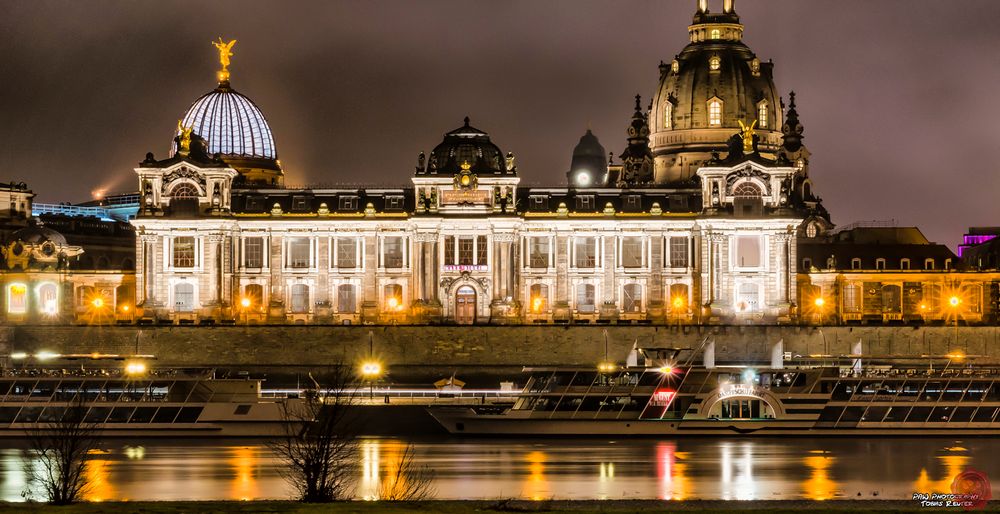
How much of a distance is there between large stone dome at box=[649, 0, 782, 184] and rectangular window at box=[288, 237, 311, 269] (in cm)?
3571

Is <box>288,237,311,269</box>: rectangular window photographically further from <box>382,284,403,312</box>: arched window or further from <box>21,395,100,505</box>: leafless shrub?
<box>21,395,100,505</box>: leafless shrub

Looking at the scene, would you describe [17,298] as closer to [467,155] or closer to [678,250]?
[467,155]

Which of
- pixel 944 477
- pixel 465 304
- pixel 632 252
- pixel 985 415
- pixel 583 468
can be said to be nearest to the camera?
pixel 944 477

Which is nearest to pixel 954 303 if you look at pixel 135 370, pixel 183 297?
pixel 183 297

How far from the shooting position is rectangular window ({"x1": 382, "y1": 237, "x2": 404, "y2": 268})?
135 m

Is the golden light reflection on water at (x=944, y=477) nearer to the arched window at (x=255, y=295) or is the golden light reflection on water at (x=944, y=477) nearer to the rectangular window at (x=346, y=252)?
the rectangular window at (x=346, y=252)

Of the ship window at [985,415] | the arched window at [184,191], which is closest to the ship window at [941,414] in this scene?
the ship window at [985,415]

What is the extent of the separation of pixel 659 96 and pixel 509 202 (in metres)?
32.3

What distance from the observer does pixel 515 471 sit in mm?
72188

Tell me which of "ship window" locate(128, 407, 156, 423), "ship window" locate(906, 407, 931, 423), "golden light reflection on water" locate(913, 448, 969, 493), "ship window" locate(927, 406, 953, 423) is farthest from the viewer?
"ship window" locate(927, 406, 953, 423)

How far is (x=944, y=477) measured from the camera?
70750mm

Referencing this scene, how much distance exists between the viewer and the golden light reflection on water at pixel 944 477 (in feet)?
219

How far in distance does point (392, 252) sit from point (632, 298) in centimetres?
1793

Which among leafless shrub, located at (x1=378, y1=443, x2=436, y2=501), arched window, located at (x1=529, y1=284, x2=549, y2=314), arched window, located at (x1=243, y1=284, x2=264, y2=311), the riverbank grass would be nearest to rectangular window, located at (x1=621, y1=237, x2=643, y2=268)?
arched window, located at (x1=529, y1=284, x2=549, y2=314)
